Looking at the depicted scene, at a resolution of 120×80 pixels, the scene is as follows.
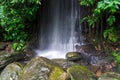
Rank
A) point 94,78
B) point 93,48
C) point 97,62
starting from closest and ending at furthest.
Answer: point 94,78
point 97,62
point 93,48

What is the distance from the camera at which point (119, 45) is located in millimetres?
6418

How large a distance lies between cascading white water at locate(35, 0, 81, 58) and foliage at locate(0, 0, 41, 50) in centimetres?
75

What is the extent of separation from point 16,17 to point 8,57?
146 centimetres

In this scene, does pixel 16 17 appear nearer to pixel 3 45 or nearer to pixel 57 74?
pixel 3 45

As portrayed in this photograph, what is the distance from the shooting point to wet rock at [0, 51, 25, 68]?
6289 mm

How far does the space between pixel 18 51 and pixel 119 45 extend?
3307mm

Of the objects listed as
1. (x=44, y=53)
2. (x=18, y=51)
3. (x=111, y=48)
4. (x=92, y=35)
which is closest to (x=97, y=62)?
(x=111, y=48)

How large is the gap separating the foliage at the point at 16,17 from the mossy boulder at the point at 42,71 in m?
2.04

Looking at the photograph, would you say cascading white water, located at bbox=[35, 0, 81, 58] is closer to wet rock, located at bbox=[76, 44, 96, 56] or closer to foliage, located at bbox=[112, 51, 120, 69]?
wet rock, located at bbox=[76, 44, 96, 56]

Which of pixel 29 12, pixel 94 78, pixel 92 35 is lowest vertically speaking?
pixel 94 78

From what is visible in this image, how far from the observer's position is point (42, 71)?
5121mm

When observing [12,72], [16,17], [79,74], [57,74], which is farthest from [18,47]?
[79,74]

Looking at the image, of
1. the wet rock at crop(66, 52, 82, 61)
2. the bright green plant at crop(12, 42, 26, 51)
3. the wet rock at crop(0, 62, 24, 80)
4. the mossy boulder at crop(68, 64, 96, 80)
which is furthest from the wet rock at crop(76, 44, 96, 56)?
the wet rock at crop(0, 62, 24, 80)

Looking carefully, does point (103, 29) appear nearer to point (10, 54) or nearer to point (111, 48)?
point (111, 48)
